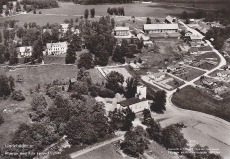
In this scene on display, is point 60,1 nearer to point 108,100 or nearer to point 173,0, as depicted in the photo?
point 173,0

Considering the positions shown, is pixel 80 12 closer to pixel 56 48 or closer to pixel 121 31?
pixel 121 31

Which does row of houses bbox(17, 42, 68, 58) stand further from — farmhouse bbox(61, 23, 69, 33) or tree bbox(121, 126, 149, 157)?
tree bbox(121, 126, 149, 157)

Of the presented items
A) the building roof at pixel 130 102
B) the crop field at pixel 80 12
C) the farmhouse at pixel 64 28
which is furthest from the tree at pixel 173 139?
the crop field at pixel 80 12

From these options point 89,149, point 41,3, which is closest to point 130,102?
point 89,149

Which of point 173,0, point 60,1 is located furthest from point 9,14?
point 173,0

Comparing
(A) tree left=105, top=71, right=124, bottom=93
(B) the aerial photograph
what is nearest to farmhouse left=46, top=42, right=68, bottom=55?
(B) the aerial photograph

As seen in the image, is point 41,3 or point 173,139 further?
point 41,3

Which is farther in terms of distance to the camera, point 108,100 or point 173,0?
point 173,0
